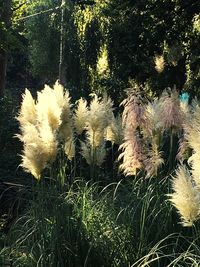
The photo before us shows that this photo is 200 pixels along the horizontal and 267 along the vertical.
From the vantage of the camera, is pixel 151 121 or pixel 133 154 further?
pixel 151 121

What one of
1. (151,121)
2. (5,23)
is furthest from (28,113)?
(5,23)

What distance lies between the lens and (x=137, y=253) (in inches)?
152

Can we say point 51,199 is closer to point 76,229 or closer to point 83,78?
point 76,229

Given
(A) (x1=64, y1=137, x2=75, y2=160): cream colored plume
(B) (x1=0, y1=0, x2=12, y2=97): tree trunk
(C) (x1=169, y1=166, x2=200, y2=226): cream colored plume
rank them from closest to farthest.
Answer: (C) (x1=169, y1=166, x2=200, y2=226): cream colored plume
(A) (x1=64, y1=137, x2=75, y2=160): cream colored plume
(B) (x1=0, y1=0, x2=12, y2=97): tree trunk

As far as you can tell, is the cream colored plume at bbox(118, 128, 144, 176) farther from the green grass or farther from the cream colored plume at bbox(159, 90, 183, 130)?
the cream colored plume at bbox(159, 90, 183, 130)

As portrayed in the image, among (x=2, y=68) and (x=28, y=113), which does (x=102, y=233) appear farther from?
(x=2, y=68)

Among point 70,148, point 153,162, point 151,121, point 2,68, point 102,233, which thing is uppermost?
point 2,68

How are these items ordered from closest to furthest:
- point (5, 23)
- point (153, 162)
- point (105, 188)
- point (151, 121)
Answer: point (153, 162) → point (105, 188) → point (151, 121) → point (5, 23)

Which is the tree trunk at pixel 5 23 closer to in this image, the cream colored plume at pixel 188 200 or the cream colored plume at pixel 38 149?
the cream colored plume at pixel 38 149

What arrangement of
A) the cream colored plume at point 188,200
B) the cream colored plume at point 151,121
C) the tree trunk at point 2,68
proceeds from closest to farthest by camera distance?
the cream colored plume at point 188,200 → the cream colored plume at point 151,121 → the tree trunk at point 2,68

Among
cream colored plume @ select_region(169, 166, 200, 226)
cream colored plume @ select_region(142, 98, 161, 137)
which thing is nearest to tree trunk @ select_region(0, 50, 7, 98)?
cream colored plume @ select_region(142, 98, 161, 137)

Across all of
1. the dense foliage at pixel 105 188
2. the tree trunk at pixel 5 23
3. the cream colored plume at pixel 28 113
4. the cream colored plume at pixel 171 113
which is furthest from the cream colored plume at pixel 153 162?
the tree trunk at pixel 5 23

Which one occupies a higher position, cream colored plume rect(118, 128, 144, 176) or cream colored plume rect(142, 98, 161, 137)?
cream colored plume rect(142, 98, 161, 137)

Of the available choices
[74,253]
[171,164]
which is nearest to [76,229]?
[74,253]
